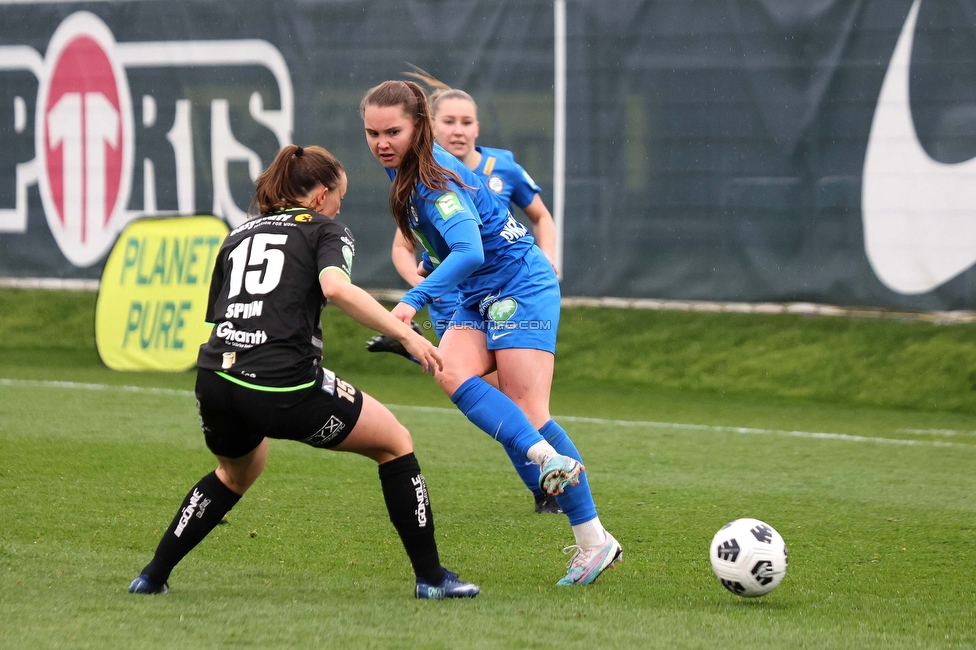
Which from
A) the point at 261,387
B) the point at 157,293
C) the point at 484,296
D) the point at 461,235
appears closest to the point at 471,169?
the point at 484,296

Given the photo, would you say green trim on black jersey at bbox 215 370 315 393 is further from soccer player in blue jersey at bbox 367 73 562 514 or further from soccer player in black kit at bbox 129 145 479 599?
soccer player in blue jersey at bbox 367 73 562 514

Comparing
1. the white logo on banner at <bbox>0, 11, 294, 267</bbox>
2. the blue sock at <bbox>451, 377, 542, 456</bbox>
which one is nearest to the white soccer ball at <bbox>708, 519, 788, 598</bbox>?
the blue sock at <bbox>451, 377, 542, 456</bbox>

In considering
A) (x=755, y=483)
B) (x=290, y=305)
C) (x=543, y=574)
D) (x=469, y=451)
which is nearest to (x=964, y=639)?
(x=543, y=574)

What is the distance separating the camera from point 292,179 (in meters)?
3.96

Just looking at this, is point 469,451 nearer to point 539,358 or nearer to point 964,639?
point 539,358

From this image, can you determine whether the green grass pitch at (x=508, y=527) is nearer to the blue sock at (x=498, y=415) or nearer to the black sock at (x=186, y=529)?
the black sock at (x=186, y=529)

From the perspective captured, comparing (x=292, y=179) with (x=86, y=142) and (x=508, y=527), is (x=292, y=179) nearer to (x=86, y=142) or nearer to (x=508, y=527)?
(x=508, y=527)

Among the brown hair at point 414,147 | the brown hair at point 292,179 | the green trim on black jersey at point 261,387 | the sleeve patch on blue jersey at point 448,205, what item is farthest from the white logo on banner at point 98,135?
the green trim on black jersey at point 261,387

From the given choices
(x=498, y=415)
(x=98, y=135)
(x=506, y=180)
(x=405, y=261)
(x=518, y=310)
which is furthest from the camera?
(x=98, y=135)

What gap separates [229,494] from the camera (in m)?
4.09

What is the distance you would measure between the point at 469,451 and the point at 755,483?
174 cm

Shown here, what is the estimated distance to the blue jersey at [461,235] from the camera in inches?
167

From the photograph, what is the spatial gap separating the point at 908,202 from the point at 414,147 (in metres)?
6.18

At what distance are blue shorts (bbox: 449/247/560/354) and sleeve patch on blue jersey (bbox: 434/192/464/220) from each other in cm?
61
